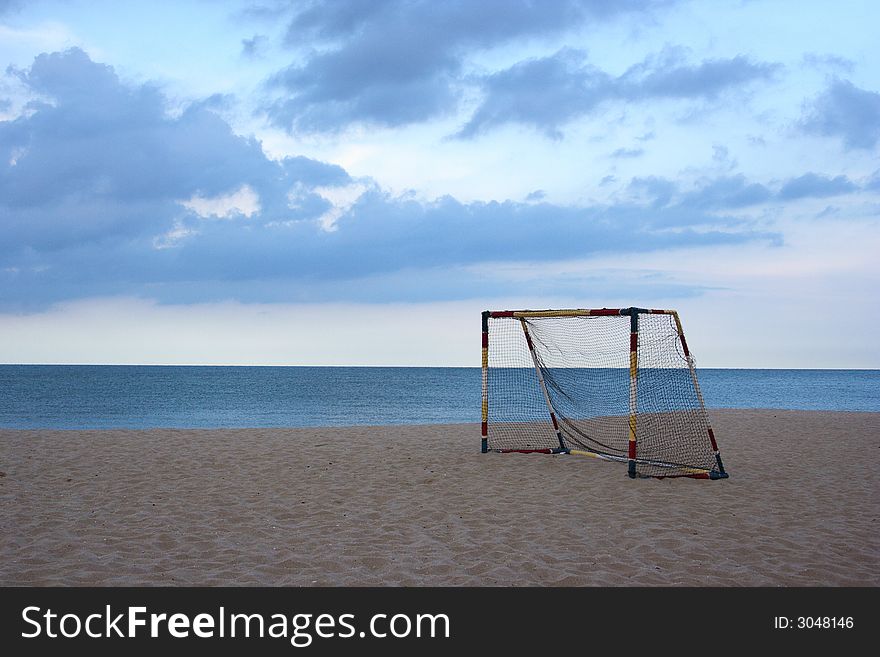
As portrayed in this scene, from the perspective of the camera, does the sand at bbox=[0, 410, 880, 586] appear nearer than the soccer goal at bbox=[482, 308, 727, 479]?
Yes

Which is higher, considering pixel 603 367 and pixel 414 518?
pixel 603 367

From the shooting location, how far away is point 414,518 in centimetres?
726

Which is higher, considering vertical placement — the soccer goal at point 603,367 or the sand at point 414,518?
the soccer goal at point 603,367

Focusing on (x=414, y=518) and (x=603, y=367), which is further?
(x=603, y=367)

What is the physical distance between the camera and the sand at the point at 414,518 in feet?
17.9

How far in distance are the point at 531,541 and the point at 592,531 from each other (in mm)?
773

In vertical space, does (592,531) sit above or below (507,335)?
below

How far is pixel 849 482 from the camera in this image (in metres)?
9.53

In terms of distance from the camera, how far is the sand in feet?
17.9

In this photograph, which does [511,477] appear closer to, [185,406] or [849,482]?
[849,482]

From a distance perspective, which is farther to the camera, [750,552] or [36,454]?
[36,454]

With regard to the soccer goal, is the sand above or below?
below
